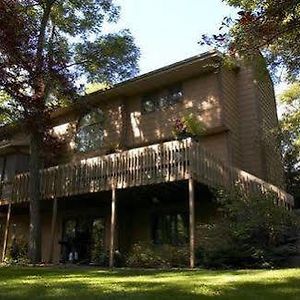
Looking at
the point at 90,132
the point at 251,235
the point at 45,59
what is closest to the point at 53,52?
the point at 45,59

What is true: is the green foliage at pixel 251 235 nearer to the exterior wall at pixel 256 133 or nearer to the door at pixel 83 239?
the exterior wall at pixel 256 133

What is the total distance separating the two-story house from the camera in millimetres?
17031

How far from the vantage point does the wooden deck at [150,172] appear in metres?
16.0

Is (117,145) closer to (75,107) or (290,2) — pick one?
(75,107)

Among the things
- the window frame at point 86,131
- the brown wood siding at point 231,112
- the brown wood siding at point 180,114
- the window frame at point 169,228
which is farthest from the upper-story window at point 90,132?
the brown wood siding at point 231,112

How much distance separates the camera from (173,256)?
51.4 feet

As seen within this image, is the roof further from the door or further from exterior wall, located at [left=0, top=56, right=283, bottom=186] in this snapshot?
the door

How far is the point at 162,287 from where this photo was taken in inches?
371

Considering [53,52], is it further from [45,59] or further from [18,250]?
[18,250]

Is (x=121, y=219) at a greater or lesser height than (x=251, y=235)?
greater

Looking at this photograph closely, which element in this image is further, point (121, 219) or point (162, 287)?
point (121, 219)

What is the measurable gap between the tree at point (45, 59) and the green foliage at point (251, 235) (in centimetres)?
733

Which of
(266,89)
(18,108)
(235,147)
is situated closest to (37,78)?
(18,108)

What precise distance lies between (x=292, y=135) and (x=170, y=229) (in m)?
7.89
